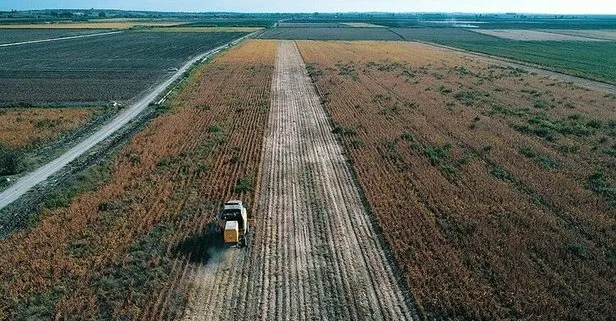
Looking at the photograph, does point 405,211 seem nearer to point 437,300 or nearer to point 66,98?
point 437,300

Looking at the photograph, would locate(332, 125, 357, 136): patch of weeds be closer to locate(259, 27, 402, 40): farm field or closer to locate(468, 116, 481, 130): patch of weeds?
locate(468, 116, 481, 130): patch of weeds

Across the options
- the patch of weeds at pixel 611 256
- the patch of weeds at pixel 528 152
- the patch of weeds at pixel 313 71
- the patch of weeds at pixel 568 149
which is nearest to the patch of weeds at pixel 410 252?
the patch of weeds at pixel 611 256

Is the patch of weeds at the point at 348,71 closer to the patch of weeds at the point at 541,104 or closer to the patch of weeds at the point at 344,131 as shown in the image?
the patch of weeds at the point at 541,104

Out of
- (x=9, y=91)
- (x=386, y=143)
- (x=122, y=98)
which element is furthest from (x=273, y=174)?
(x=9, y=91)

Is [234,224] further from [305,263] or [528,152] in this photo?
[528,152]

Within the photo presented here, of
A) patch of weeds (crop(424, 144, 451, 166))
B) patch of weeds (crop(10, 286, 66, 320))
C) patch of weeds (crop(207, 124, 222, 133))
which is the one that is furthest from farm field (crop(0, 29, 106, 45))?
patch of weeds (crop(10, 286, 66, 320))

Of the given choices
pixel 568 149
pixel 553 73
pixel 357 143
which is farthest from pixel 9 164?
pixel 553 73
